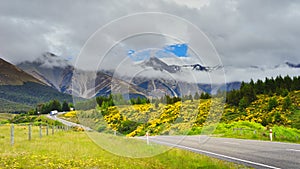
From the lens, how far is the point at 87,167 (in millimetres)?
10625

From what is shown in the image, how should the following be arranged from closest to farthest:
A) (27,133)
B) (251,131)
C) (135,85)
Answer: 1. (135,85)
2. (27,133)
3. (251,131)

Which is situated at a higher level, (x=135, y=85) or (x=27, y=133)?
(x=135, y=85)

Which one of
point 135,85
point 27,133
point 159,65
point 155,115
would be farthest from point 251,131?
point 135,85

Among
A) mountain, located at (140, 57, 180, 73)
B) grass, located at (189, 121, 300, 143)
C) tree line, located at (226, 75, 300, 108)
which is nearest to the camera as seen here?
mountain, located at (140, 57, 180, 73)

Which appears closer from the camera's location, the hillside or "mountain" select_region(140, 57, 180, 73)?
the hillside

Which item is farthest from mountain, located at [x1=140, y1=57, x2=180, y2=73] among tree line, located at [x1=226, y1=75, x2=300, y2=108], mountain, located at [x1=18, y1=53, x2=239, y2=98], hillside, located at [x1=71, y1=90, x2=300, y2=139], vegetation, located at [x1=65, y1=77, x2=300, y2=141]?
tree line, located at [x1=226, y1=75, x2=300, y2=108]

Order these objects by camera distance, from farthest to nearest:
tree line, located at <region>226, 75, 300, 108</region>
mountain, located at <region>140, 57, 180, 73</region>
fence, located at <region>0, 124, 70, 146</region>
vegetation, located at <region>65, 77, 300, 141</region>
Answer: tree line, located at <region>226, 75, 300, 108</region> < fence, located at <region>0, 124, 70, 146</region> < mountain, located at <region>140, 57, 180, 73</region> < vegetation, located at <region>65, 77, 300, 141</region>

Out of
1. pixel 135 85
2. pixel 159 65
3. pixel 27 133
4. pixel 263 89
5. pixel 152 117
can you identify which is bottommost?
pixel 27 133

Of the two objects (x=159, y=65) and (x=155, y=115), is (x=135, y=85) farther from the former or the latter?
(x=159, y=65)

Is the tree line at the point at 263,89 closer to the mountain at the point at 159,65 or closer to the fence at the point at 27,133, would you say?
the fence at the point at 27,133

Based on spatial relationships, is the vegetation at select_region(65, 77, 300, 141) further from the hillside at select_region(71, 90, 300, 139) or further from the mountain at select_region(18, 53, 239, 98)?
the mountain at select_region(18, 53, 239, 98)

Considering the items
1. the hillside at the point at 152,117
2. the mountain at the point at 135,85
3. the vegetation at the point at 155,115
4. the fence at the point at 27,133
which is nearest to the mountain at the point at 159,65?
the mountain at the point at 135,85

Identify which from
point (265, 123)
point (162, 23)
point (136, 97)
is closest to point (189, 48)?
point (162, 23)

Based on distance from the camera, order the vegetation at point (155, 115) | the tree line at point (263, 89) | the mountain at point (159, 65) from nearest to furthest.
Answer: the vegetation at point (155, 115), the mountain at point (159, 65), the tree line at point (263, 89)
